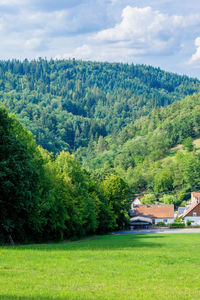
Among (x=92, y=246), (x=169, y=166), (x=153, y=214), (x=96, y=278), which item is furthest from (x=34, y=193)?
(x=169, y=166)

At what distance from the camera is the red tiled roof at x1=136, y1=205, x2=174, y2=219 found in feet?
392

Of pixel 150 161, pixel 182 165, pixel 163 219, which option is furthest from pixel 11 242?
pixel 150 161

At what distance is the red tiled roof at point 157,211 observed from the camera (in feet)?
392

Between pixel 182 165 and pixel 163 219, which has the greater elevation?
pixel 182 165

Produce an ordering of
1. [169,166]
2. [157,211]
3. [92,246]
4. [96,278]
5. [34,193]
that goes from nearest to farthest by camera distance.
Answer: [96,278] < [92,246] < [34,193] < [157,211] < [169,166]

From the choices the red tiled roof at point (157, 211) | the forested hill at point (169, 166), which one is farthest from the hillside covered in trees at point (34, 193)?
the red tiled roof at point (157, 211)

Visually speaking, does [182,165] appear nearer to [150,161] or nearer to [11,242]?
[150,161]

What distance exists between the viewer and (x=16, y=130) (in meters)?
37.8

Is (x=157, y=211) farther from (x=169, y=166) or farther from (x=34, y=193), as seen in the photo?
(x=34, y=193)

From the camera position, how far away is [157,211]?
12106 centimetres

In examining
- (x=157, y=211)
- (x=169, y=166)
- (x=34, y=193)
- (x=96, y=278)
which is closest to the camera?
(x=96, y=278)

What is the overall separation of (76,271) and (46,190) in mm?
25195

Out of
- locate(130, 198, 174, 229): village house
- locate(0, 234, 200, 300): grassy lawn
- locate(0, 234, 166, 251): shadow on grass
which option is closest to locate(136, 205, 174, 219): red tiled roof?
locate(130, 198, 174, 229): village house

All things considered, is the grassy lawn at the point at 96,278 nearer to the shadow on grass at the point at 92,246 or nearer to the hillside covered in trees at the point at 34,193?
the shadow on grass at the point at 92,246
